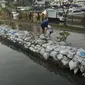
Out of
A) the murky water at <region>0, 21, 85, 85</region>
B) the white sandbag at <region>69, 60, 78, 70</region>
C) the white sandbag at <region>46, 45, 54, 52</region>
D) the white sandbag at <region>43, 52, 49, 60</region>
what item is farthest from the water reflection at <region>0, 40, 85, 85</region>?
the white sandbag at <region>46, 45, 54, 52</region>

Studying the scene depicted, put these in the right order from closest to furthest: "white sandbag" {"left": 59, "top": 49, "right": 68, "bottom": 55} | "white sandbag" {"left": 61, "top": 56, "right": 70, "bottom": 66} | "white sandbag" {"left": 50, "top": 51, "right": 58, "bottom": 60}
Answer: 1. "white sandbag" {"left": 61, "top": 56, "right": 70, "bottom": 66}
2. "white sandbag" {"left": 59, "top": 49, "right": 68, "bottom": 55}
3. "white sandbag" {"left": 50, "top": 51, "right": 58, "bottom": 60}

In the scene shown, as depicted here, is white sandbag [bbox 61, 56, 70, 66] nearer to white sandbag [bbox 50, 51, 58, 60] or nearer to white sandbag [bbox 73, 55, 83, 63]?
white sandbag [bbox 73, 55, 83, 63]

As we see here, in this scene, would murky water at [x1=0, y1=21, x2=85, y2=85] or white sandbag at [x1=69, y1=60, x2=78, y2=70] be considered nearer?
murky water at [x1=0, y1=21, x2=85, y2=85]

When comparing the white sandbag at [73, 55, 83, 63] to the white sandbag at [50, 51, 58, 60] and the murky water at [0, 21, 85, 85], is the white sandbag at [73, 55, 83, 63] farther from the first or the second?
the white sandbag at [50, 51, 58, 60]

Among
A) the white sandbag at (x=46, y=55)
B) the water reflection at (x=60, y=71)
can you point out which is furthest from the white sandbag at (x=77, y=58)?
the white sandbag at (x=46, y=55)

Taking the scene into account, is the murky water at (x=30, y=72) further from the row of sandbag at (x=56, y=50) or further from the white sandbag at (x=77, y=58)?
the white sandbag at (x=77, y=58)

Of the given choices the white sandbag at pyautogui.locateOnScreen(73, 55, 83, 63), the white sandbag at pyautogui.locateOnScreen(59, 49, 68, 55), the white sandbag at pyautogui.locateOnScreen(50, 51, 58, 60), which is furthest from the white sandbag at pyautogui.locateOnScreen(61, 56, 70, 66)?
the white sandbag at pyautogui.locateOnScreen(50, 51, 58, 60)

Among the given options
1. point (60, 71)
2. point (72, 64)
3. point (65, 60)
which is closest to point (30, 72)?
point (60, 71)

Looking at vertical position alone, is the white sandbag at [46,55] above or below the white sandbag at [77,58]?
below

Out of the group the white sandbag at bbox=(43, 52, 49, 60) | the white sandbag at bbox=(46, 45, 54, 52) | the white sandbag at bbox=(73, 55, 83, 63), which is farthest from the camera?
the white sandbag at bbox=(46, 45, 54, 52)

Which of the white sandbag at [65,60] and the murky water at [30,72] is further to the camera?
the white sandbag at [65,60]

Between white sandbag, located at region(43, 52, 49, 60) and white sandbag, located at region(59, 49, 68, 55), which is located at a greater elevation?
white sandbag, located at region(59, 49, 68, 55)

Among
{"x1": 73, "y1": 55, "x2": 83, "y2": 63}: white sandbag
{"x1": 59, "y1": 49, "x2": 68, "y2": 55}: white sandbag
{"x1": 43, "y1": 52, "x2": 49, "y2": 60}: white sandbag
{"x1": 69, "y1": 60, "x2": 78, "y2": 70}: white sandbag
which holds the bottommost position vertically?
{"x1": 43, "y1": 52, "x2": 49, "y2": 60}: white sandbag

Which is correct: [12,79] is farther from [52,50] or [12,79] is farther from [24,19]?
[24,19]
